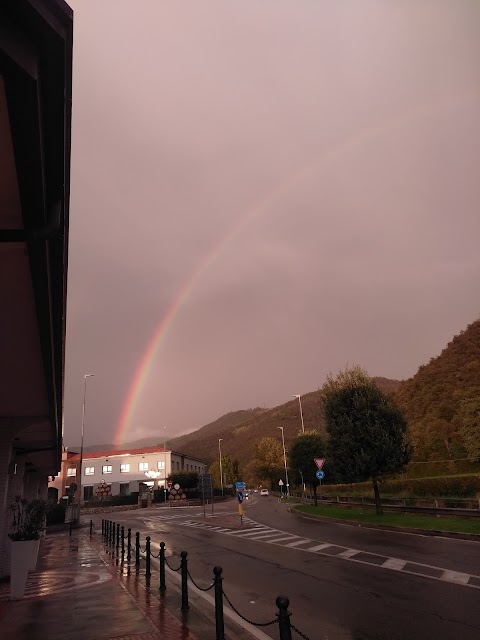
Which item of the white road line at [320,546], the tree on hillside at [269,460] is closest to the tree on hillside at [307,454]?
the white road line at [320,546]

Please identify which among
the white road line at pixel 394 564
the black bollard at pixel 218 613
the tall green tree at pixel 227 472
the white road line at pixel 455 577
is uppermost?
the tall green tree at pixel 227 472

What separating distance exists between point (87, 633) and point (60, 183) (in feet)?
21.8

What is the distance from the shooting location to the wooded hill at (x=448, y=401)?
55.7m

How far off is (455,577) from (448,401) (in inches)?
2697

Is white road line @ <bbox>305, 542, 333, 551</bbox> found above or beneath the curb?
above

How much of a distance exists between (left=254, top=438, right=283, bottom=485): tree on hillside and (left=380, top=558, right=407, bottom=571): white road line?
83234 mm

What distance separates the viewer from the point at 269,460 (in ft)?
312

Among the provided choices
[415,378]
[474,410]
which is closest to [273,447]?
[415,378]

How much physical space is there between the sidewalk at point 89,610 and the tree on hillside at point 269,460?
83.8m

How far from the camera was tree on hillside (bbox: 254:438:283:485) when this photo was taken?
94.5 metres

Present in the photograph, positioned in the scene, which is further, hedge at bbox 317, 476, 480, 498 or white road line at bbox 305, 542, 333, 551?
hedge at bbox 317, 476, 480, 498

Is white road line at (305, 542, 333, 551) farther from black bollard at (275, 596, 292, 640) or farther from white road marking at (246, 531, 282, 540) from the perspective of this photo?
black bollard at (275, 596, 292, 640)

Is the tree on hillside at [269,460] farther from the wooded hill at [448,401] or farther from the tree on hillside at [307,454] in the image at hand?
the tree on hillside at [307,454]

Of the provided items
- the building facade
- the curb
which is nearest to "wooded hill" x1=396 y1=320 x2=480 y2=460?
the curb
